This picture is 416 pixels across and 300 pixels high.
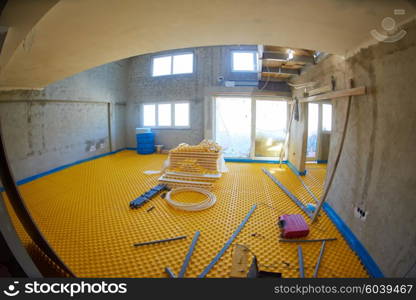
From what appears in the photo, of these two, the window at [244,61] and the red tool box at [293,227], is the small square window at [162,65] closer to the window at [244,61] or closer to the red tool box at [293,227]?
the window at [244,61]

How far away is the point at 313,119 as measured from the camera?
6.45 metres

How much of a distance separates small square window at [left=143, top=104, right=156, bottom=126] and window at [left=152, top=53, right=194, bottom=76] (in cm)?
150

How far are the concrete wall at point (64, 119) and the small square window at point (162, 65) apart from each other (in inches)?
57.3

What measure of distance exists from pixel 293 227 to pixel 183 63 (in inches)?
296

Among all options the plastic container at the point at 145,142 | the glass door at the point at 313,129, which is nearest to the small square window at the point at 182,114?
the plastic container at the point at 145,142

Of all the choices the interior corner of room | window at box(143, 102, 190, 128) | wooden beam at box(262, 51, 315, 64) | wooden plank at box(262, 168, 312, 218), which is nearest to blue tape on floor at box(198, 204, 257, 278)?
the interior corner of room

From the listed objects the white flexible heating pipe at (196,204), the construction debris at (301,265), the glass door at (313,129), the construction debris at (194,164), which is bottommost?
→ the construction debris at (301,265)

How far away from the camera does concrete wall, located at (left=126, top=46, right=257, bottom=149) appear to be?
23.4 ft

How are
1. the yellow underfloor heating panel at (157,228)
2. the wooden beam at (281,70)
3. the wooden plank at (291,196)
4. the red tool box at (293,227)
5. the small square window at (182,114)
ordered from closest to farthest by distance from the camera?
the yellow underfloor heating panel at (157,228), the red tool box at (293,227), the wooden plank at (291,196), the wooden beam at (281,70), the small square window at (182,114)

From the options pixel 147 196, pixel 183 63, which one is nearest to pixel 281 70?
pixel 183 63

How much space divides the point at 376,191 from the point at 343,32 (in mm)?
1801

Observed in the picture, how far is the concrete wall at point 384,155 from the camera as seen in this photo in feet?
5.16

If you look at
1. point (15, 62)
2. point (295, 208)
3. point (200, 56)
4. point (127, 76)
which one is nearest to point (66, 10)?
point (15, 62)

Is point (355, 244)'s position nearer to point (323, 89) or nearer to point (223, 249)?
point (223, 249)
